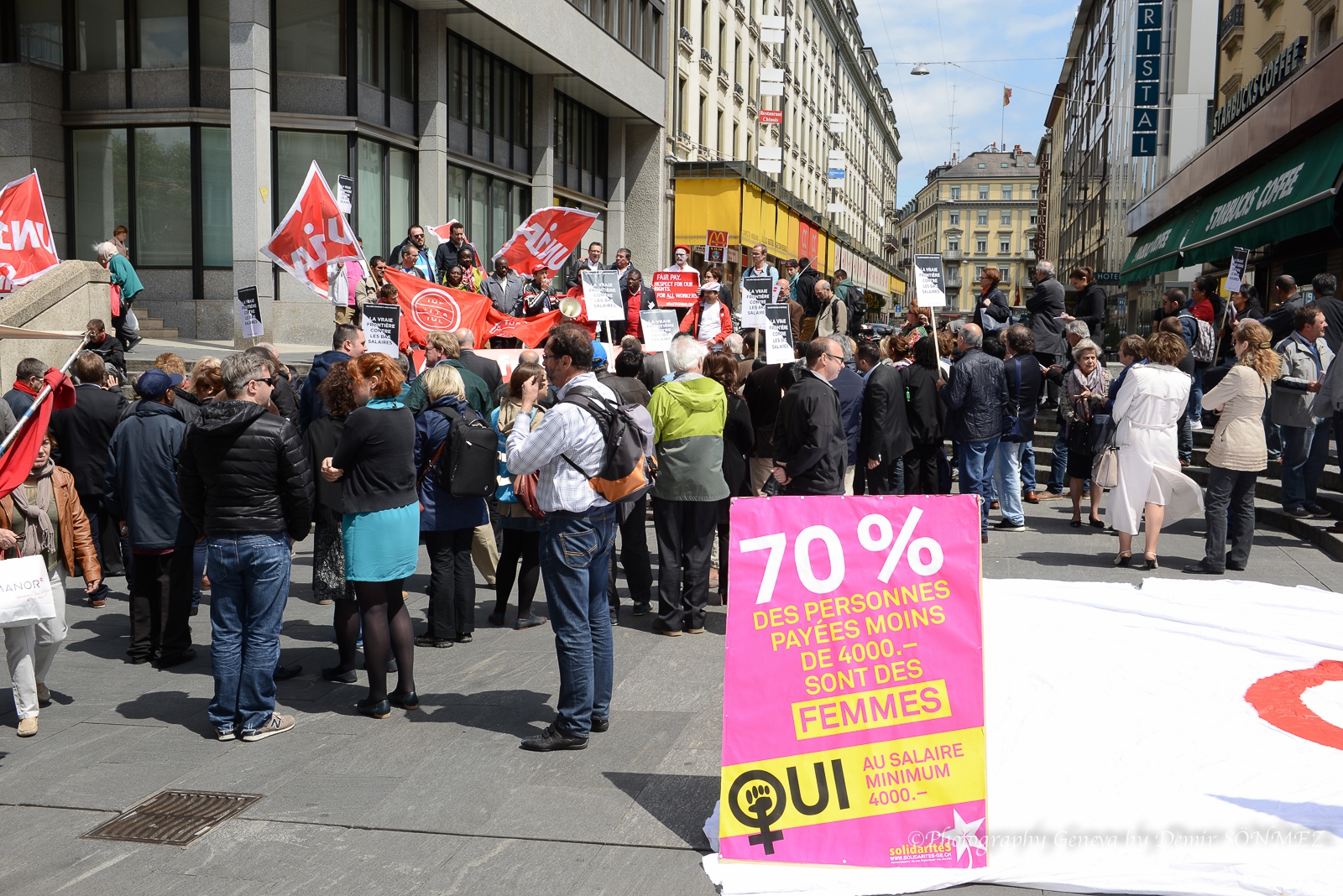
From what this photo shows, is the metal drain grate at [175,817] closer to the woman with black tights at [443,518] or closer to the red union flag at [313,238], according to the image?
the woman with black tights at [443,518]

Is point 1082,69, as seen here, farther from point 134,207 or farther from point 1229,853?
point 1229,853

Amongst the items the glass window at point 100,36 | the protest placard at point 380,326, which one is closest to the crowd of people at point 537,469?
the protest placard at point 380,326

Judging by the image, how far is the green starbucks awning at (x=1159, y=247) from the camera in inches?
931

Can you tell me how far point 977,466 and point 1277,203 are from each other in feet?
29.0

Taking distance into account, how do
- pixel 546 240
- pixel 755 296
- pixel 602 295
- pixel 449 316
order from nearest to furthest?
pixel 755 296
pixel 449 316
pixel 602 295
pixel 546 240

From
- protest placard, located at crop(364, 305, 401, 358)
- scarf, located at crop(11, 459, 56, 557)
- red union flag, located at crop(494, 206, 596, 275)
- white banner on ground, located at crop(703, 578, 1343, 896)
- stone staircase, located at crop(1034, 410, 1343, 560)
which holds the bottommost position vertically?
white banner on ground, located at crop(703, 578, 1343, 896)

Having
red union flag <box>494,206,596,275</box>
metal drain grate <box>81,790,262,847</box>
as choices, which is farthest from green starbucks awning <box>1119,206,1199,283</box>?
metal drain grate <box>81,790,262,847</box>

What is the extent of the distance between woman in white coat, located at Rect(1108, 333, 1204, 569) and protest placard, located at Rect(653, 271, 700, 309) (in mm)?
7915

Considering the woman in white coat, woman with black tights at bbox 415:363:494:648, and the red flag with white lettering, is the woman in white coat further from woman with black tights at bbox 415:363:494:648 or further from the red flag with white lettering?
the red flag with white lettering

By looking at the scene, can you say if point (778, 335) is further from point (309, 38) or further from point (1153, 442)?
point (309, 38)

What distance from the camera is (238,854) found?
4281 mm

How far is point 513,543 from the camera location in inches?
307

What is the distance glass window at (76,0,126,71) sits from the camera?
20.0 m

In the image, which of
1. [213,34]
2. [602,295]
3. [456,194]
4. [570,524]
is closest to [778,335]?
[602,295]
